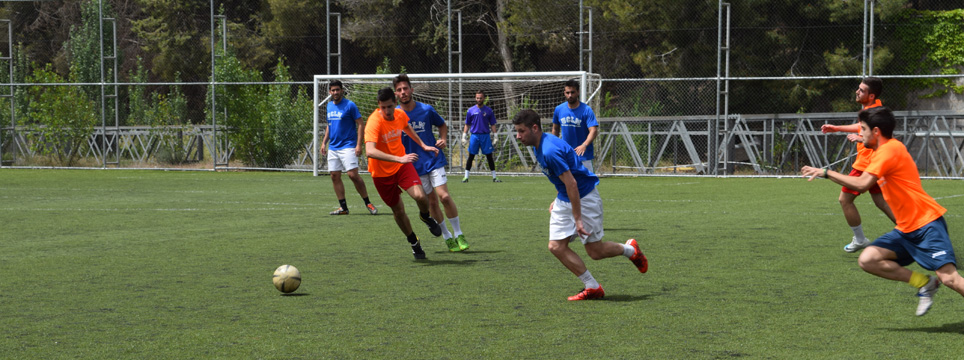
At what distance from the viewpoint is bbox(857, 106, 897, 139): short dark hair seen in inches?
224

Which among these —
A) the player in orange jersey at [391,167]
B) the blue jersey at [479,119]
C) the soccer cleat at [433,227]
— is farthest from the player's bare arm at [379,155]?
the blue jersey at [479,119]

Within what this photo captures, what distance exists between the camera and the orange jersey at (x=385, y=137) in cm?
886

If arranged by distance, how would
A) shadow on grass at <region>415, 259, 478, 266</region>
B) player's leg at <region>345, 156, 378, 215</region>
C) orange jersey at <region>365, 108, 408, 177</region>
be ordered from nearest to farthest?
shadow on grass at <region>415, 259, 478, 266</region> → orange jersey at <region>365, 108, 408, 177</region> → player's leg at <region>345, 156, 378, 215</region>

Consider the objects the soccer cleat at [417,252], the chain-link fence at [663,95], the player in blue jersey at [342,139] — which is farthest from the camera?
the chain-link fence at [663,95]

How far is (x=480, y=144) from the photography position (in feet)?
65.7

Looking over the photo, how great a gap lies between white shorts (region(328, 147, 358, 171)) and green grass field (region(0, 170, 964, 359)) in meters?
0.68

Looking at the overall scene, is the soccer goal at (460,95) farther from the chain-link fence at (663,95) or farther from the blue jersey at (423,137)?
the blue jersey at (423,137)

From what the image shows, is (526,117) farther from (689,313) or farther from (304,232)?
(304,232)

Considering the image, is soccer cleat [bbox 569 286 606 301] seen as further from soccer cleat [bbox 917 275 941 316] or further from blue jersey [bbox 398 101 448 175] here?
blue jersey [bbox 398 101 448 175]

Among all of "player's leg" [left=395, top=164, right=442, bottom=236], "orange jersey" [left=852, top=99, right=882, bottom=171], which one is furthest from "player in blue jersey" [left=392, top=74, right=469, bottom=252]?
"orange jersey" [left=852, top=99, right=882, bottom=171]

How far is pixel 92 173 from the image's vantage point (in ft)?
77.9

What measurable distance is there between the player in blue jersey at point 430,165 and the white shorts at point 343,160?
2544mm

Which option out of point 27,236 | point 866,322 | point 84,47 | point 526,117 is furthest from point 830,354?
point 84,47

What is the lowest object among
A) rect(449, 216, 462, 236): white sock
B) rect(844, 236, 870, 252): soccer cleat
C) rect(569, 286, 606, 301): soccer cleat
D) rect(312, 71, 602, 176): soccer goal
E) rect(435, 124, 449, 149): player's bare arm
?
rect(569, 286, 606, 301): soccer cleat
